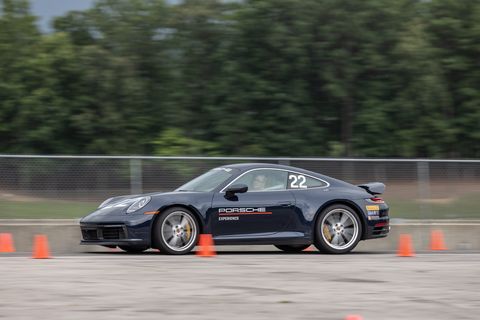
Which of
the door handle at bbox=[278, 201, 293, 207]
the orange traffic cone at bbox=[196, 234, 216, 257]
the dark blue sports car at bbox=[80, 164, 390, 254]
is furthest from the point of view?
the door handle at bbox=[278, 201, 293, 207]

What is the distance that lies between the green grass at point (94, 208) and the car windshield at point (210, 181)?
12.1 ft

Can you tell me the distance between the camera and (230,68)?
34.5m

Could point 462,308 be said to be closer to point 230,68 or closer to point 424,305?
point 424,305

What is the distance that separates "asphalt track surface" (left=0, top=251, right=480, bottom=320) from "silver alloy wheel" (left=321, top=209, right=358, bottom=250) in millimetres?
1749

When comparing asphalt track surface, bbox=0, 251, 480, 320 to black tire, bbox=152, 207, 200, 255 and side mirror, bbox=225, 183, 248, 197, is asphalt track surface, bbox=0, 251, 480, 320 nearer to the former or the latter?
black tire, bbox=152, 207, 200, 255

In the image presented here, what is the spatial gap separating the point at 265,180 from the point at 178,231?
1.65m

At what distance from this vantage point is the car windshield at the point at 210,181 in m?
13.9

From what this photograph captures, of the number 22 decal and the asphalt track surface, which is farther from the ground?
the number 22 decal

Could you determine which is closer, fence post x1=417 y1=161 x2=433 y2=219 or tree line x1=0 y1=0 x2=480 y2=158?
fence post x1=417 y1=161 x2=433 y2=219

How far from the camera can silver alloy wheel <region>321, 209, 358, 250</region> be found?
552 inches

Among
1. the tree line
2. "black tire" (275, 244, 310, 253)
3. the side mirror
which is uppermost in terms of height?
the tree line

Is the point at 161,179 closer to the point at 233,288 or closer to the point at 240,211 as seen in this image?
the point at 240,211

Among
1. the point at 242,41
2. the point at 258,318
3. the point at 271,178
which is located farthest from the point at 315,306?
the point at 242,41

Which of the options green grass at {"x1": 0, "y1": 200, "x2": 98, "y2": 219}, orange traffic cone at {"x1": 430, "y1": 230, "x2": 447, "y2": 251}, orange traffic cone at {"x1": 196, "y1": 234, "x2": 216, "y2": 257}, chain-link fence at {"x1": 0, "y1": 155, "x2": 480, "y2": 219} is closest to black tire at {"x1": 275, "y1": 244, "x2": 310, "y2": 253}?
orange traffic cone at {"x1": 196, "y1": 234, "x2": 216, "y2": 257}
